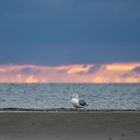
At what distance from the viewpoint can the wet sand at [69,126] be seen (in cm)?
Result: 2166

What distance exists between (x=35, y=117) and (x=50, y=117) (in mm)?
588

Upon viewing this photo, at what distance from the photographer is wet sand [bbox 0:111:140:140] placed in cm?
2166

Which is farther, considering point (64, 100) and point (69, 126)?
point (64, 100)

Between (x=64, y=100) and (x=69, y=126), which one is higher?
(x=64, y=100)

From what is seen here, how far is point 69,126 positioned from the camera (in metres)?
23.0

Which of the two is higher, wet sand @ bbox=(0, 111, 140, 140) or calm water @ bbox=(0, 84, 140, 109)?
calm water @ bbox=(0, 84, 140, 109)

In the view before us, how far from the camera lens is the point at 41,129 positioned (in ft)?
74.0

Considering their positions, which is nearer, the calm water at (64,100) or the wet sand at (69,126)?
the wet sand at (69,126)

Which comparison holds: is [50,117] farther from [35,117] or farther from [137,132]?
[137,132]

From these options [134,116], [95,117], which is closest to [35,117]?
[95,117]

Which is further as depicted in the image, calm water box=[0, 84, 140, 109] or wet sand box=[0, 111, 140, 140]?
calm water box=[0, 84, 140, 109]

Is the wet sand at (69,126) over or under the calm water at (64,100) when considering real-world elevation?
under

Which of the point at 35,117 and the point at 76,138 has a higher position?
the point at 35,117

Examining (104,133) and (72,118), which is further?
(72,118)
